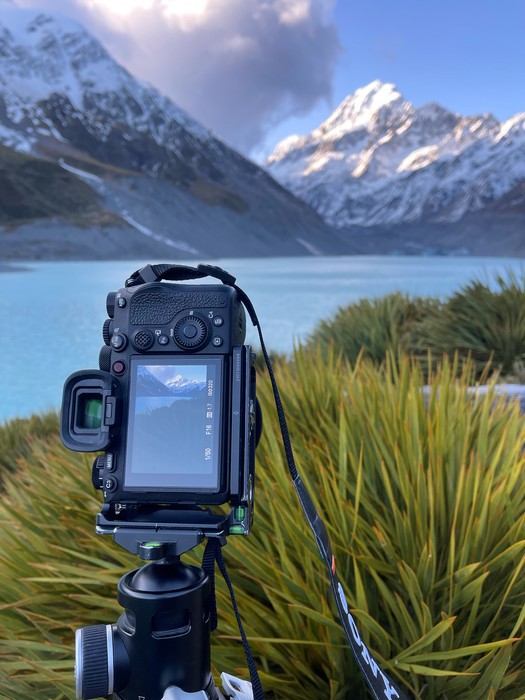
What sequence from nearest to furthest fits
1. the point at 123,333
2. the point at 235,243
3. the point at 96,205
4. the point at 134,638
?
the point at 134,638
the point at 123,333
the point at 96,205
the point at 235,243

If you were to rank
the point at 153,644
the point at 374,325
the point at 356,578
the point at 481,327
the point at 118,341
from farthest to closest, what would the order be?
the point at 374,325 < the point at 481,327 < the point at 356,578 < the point at 118,341 < the point at 153,644

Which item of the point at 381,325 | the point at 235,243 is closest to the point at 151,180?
the point at 235,243

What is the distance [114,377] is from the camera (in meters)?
1.28

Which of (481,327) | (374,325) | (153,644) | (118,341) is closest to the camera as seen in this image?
(153,644)

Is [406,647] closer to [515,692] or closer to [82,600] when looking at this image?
[515,692]

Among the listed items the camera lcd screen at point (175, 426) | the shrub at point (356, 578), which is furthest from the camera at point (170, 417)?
the shrub at point (356, 578)

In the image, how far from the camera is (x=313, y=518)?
4.17 ft

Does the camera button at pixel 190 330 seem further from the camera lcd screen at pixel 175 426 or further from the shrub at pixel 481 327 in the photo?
the shrub at pixel 481 327

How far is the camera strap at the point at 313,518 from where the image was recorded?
1.23 m

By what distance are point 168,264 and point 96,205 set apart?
166m

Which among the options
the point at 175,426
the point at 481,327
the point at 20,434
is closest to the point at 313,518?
the point at 175,426

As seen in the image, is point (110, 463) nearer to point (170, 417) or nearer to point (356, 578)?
point (170, 417)

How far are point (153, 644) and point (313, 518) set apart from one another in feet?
1.22

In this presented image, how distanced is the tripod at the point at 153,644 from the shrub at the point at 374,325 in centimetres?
629
